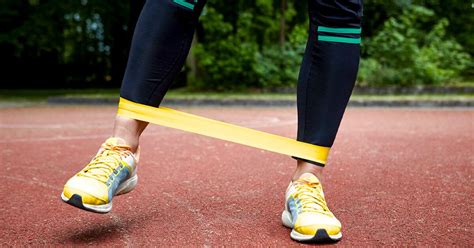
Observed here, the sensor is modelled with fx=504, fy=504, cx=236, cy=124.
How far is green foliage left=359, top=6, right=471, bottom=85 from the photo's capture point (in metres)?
11.7

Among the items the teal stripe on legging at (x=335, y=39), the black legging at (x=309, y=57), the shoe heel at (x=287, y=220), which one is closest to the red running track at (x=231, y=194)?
the shoe heel at (x=287, y=220)

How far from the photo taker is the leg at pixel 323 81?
1.55 metres

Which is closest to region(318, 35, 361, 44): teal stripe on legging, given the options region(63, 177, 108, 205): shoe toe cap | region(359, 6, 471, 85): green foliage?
region(63, 177, 108, 205): shoe toe cap

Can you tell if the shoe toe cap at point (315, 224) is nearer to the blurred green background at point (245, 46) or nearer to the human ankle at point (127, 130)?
the human ankle at point (127, 130)

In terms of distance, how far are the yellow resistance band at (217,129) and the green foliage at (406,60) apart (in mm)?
10628

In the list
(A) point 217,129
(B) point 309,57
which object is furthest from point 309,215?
Answer: (B) point 309,57

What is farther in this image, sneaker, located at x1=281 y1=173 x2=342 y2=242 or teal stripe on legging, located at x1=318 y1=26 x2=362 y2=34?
teal stripe on legging, located at x1=318 y1=26 x2=362 y2=34

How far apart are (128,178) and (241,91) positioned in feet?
34.7

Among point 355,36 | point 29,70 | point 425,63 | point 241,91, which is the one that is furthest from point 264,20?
point 355,36

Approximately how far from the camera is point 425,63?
1184 cm

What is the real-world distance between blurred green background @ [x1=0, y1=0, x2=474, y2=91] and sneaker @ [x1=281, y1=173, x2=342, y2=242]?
10520 mm

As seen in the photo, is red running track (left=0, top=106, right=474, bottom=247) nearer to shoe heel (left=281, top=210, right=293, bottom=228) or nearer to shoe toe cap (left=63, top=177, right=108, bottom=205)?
shoe heel (left=281, top=210, right=293, bottom=228)

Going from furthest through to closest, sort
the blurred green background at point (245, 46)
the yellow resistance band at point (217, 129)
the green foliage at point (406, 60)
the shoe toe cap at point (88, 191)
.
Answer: the blurred green background at point (245, 46) → the green foliage at point (406, 60) → the yellow resistance band at point (217, 129) → the shoe toe cap at point (88, 191)

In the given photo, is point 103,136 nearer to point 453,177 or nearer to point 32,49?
point 453,177
